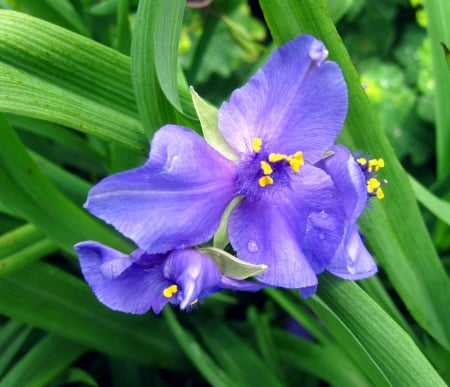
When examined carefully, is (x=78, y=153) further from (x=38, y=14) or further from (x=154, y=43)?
(x=154, y=43)

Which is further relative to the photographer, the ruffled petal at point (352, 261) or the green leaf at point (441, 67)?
the green leaf at point (441, 67)

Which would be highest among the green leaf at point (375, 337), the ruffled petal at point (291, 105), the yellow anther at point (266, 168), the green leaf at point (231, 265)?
the ruffled petal at point (291, 105)

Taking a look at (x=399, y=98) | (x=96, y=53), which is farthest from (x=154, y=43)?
(x=399, y=98)

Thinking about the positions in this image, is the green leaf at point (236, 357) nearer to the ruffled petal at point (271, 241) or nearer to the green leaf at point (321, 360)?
the green leaf at point (321, 360)

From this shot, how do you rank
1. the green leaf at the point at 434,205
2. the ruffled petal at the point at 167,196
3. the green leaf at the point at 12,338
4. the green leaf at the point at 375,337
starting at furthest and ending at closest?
the green leaf at the point at 12,338
the green leaf at the point at 434,205
the green leaf at the point at 375,337
the ruffled petal at the point at 167,196

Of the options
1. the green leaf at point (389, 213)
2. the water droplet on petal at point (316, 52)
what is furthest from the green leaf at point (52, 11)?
the water droplet on petal at point (316, 52)

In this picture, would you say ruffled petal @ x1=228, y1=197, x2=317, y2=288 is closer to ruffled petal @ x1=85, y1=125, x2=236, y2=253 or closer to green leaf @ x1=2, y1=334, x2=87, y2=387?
ruffled petal @ x1=85, y1=125, x2=236, y2=253
